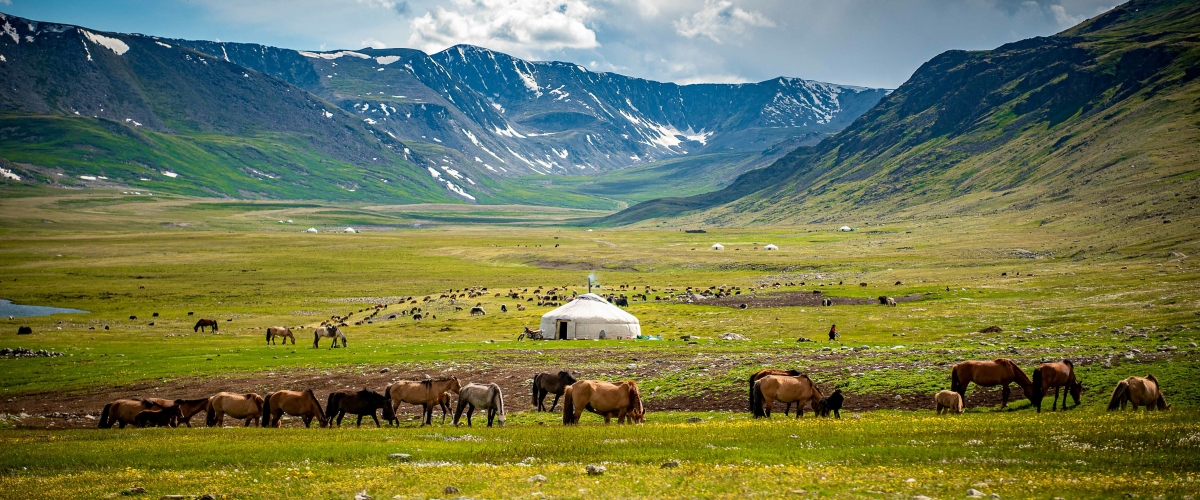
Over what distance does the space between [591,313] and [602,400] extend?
36.1 meters

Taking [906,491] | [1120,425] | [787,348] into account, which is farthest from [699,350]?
[906,491]

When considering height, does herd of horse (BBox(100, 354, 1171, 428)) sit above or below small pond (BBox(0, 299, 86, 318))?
below

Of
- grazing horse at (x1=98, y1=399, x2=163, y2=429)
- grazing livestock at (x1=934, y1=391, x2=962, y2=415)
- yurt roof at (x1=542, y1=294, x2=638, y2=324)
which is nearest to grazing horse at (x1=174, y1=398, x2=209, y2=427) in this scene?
grazing horse at (x1=98, y1=399, x2=163, y2=429)

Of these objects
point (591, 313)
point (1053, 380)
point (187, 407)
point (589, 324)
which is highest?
point (591, 313)

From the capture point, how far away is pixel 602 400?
23969mm

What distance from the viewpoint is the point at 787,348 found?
4575 cm

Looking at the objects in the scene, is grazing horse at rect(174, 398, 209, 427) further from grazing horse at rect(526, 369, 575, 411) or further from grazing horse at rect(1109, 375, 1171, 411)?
grazing horse at rect(1109, 375, 1171, 411)

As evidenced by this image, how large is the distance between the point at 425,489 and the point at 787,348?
35.1m

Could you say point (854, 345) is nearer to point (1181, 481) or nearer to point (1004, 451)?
point (1004, 451)

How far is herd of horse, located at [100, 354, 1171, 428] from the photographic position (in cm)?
2353

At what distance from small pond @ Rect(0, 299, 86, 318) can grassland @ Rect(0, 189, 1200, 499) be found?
9.55 ft

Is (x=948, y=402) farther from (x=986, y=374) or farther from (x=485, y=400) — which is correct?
(x=485, y=400)

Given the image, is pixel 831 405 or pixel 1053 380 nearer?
pixel 1053 380

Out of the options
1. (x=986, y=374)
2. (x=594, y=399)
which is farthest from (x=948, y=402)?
(x=594, y=399)
